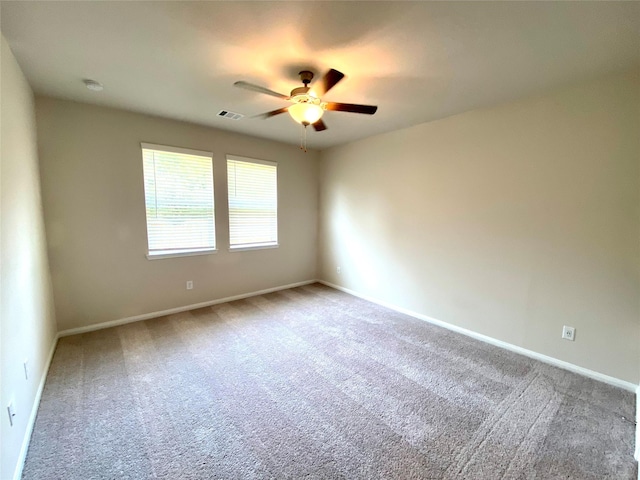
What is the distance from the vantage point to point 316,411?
6.32ft

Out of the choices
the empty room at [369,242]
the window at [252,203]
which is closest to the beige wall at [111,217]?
the empty room at [369,242]

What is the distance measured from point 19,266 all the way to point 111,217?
1.40 meters

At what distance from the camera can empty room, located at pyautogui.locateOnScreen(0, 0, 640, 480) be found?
1581 mm

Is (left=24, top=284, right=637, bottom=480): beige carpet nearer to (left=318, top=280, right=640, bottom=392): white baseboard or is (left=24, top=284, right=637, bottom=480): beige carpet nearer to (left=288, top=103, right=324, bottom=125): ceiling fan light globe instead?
(left=318, top=280, right=640, bottom=392): white baseboard

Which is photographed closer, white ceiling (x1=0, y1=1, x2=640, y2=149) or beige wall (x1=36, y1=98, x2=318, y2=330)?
white ceiling (x1=0, y1=1, x2=640, y2=149)

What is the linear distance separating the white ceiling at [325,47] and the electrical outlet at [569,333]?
2165 millimetres

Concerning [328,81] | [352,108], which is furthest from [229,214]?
[328,81]

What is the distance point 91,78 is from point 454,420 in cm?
395

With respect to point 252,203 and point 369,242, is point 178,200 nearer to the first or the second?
point 252,203

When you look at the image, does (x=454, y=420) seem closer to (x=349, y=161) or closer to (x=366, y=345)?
(x=366, y=345)

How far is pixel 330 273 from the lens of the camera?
500 centimetres

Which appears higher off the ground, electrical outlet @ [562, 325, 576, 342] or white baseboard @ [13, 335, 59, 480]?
electrical outlet @ [562, 325, 576, 342]

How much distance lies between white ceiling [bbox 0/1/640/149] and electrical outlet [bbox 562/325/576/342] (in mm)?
2165

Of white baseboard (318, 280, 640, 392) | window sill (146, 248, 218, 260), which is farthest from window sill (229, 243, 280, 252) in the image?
white baseboard (318, 280, 640, 392)
